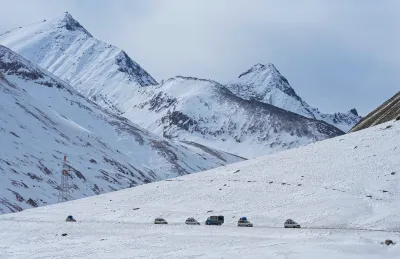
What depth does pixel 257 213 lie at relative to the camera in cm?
5812

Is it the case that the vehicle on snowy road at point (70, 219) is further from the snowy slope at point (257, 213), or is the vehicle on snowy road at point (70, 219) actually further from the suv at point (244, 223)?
the suv at point (244, 223)

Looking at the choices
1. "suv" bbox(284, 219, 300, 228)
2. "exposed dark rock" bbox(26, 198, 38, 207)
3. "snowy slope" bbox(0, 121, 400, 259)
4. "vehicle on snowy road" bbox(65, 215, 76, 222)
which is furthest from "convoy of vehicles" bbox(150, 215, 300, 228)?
"exposed dark rock" bbox(26, 198, 38, 207)

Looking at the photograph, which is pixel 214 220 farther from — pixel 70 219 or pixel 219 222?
pixel 70 219

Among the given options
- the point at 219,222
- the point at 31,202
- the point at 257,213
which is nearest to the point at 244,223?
the point at 219,222

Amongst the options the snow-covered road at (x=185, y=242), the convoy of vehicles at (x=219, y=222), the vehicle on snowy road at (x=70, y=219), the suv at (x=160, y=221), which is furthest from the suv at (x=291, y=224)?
the vehicle on snowy road at (x=70, y=219)

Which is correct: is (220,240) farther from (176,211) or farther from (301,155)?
(301,155)

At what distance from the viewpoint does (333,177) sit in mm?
65312

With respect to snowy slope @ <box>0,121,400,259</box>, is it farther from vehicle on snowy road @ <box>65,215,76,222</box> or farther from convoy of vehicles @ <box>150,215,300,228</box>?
convoy of vehicles @ <box>150,215,300,228</box>

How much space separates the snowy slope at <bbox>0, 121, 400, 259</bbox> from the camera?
4269cm

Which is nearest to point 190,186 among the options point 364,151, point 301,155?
point 301,155

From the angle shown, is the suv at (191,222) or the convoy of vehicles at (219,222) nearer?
the convoy of vehicles at (219,222)

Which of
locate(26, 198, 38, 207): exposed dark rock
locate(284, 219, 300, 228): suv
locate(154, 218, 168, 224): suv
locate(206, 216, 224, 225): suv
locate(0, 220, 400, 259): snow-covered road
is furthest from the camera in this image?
locate(26, 198, 38, 207): exposed dark rock

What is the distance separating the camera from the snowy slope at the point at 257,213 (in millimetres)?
42688

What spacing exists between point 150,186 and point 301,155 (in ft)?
59.1
